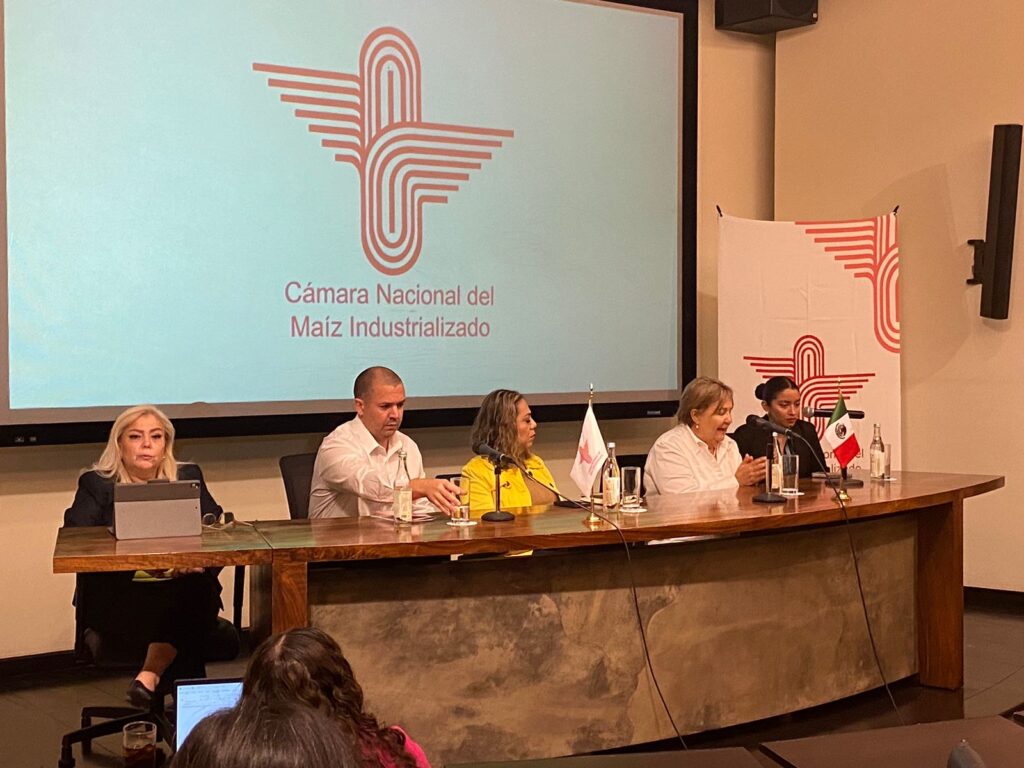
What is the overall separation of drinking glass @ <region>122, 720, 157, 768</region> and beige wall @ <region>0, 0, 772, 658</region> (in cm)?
179

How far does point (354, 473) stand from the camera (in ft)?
13.7

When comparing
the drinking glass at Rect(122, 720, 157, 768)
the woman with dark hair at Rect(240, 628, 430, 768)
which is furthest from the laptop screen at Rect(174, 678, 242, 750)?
the woman with dark hair at Rect(240, 628, 430, 768)

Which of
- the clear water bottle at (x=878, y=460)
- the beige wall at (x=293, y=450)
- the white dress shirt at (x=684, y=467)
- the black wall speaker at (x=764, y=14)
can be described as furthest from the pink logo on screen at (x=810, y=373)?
the black wall speaker at (x=764, y=14)

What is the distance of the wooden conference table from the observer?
3.39m

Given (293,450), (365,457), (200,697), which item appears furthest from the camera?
(293,450)

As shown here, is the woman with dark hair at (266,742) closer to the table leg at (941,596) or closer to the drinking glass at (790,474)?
the drinking glass at (790,474)

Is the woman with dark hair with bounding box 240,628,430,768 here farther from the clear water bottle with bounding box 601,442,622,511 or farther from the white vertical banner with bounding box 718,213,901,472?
the white vertical banner with bounding box 718,213,901,472

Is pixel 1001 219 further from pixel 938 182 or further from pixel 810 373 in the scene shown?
pixel 810 373

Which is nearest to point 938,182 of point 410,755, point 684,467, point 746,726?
point 684,467

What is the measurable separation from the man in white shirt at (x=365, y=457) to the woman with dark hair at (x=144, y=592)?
0.44 m

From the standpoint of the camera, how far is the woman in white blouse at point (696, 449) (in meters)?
4.86

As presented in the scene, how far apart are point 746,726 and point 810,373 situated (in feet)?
9.50

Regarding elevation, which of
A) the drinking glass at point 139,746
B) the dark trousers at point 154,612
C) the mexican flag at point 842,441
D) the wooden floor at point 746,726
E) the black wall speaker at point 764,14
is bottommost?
the wooden floor at point 746,726

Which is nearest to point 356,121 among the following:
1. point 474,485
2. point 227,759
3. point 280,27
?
point 280,27
